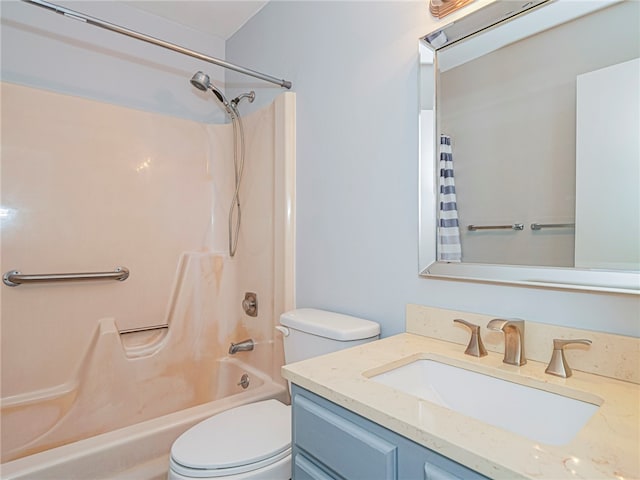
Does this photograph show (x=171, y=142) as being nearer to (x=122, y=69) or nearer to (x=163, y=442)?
(x=122, y=69)

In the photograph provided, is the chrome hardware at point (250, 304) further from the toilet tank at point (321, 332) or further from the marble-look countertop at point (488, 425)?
the marble-look countertop at point (488, 425)

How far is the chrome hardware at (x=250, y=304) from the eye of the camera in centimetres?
208

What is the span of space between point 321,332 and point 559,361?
71 centimetres

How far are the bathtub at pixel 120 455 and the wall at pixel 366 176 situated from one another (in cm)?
69

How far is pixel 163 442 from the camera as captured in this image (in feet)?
4.34

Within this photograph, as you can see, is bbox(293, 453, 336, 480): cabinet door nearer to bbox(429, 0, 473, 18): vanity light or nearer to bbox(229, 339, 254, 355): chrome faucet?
bbox(229, 339, 254, 355): chrome faucet

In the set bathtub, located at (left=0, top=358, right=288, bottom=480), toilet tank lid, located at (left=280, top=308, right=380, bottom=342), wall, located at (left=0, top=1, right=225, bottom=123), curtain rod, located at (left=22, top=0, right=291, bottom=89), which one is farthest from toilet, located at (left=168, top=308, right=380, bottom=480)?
wall, located at (left=0, top=1, right=225, bottom=123)

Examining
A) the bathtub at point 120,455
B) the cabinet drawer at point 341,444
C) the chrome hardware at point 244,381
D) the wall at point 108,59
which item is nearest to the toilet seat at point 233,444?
the bathtub at point 120,455

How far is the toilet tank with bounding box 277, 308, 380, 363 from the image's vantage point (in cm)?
126

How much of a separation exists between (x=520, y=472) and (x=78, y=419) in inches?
77.2

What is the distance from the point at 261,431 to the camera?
122 cm

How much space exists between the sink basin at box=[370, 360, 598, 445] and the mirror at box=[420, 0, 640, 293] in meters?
0.27

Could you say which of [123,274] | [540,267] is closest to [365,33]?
[540,267]

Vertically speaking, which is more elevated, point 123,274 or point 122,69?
point 122,69
